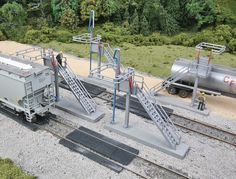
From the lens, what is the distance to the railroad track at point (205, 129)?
17.8 metres

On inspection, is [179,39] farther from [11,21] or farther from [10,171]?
[10,171]

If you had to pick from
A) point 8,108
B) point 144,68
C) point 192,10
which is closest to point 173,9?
point 192,10

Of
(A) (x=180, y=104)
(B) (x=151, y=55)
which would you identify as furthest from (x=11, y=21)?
(A) (x=180, y=104)

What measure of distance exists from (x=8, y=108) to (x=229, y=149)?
48.7 feet

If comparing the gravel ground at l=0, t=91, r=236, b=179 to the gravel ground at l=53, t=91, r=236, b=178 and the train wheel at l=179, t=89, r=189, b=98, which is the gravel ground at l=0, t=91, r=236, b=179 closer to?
the gravel ground at l=53, t=91, r=236, b=178

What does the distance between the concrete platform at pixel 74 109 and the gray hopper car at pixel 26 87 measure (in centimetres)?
154

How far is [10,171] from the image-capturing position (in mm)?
14109

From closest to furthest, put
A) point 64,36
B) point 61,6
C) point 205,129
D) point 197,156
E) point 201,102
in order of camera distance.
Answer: point 197,156, point 205,129, point 201,102, point 64,36, point 61,6

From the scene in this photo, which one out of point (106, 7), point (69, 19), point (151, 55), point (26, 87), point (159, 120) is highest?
point (106, 7)

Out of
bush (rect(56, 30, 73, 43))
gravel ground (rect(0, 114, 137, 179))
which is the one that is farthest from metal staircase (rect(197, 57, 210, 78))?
bush (rect(56, 30, 73, 43))

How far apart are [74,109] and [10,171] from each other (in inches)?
271

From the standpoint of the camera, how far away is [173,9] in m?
39.8

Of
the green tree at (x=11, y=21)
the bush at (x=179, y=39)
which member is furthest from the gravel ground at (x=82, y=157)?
the green tree at (x=11, y=21)

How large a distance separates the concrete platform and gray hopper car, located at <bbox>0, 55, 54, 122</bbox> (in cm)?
154
